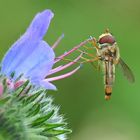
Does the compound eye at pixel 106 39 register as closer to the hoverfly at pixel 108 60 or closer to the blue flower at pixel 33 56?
the hoverfly at pixel 108 60

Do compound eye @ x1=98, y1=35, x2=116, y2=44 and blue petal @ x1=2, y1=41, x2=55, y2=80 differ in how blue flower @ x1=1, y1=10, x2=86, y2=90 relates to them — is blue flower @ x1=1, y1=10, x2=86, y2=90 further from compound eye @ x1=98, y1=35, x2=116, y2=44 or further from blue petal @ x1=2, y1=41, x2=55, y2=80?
compound eye @ x1=98, y1=35, x2=116, y2=44

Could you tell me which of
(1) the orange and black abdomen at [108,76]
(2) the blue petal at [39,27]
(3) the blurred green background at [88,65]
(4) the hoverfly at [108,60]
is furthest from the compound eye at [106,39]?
(3) the blurred green background at [88,65]

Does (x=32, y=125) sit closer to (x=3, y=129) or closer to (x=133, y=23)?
(x=3, y=129)

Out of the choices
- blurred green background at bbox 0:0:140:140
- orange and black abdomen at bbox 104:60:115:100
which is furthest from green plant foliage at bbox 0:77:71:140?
blurred green background at bbox 0:0:140:140

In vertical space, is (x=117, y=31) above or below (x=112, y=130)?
above

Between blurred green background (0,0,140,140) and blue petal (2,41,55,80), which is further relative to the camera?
blurred green background (0,0,140,140)

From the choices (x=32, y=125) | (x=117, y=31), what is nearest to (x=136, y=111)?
(x=117, y=31)
